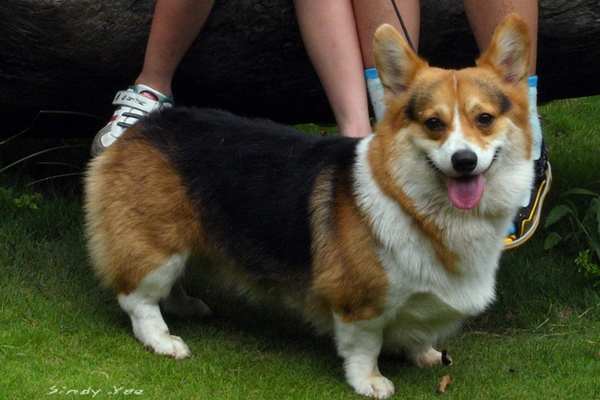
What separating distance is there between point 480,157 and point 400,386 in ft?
2.86

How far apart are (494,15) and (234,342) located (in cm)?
151

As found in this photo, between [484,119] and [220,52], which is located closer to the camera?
[484,119]

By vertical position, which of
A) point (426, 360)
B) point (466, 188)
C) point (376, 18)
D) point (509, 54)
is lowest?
point (426, 360)

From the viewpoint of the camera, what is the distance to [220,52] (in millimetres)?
4516

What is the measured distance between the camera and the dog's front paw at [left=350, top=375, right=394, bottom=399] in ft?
11.4

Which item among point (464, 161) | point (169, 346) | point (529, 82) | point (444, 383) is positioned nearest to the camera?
point (464, 161)

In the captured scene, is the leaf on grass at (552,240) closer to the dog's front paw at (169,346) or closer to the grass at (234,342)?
the grass at (234,342)

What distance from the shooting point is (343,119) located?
13.6 ft

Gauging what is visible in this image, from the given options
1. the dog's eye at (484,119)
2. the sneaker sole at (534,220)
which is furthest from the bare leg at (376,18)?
the dog's eye at (484,119)

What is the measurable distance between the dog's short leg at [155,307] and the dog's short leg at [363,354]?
0.56 meters

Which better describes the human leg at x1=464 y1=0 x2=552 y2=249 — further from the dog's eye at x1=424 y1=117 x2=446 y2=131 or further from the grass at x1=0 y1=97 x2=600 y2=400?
the dog's eye at x1=424 y1=117 x2=446 y2=131

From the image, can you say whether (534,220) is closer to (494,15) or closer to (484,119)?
(494,15)

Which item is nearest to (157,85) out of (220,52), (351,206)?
(220,52)

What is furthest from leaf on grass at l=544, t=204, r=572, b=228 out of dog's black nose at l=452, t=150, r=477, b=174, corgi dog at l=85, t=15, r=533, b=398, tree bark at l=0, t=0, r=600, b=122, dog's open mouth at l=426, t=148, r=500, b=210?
dog's black nose at l=452, t=150, r=477, b=174
